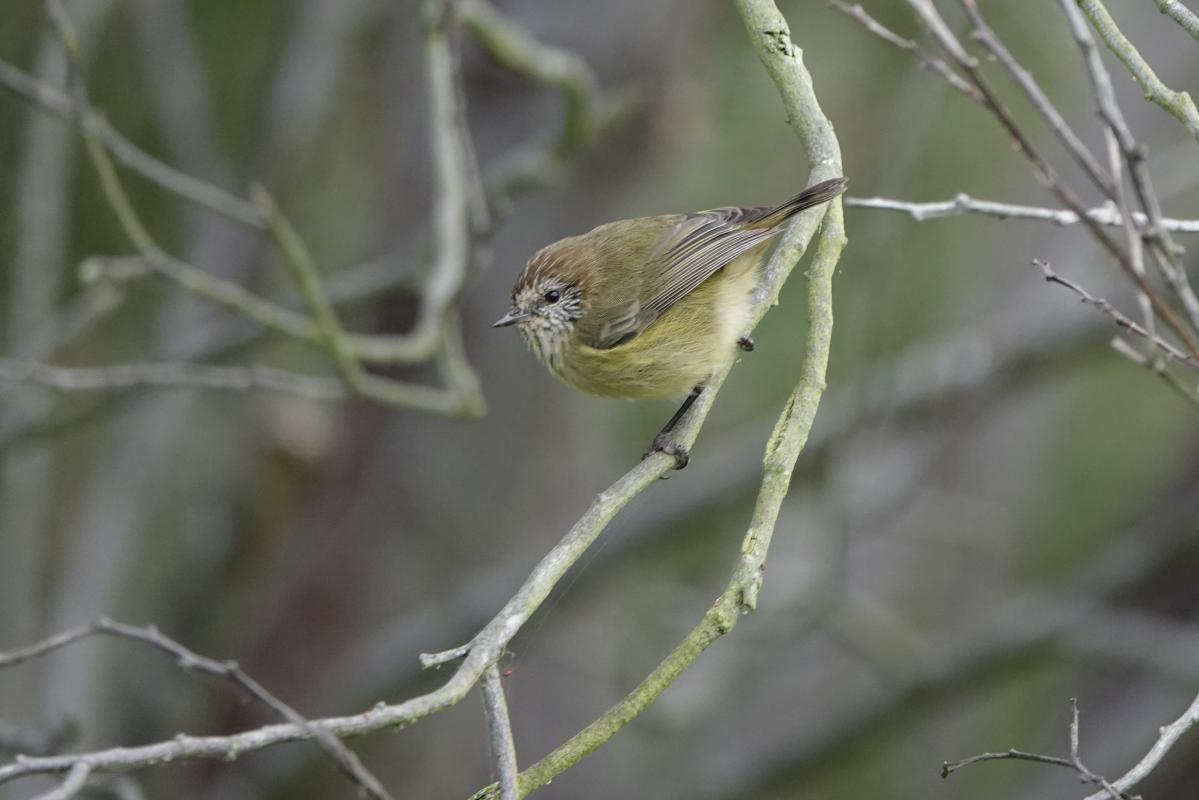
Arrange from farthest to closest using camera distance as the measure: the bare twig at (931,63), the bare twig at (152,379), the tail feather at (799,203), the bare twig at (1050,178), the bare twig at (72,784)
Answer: the bare twig at (152,379) < the tail feather at (799,203) < the bare twig at (931,63) < the bare twig at (1050,178) < the bare twig at (72,784)

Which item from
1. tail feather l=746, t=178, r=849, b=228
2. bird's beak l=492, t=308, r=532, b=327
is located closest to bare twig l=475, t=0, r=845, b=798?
tail feather l=746, t=178, r=849, b=228

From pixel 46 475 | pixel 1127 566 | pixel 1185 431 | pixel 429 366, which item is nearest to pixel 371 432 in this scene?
pixel 429 366

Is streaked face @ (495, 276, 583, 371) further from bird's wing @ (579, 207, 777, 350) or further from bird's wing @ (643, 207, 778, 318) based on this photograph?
bird's wing @ (643, 207, 778, 318)

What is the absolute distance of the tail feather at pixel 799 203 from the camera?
121 inches

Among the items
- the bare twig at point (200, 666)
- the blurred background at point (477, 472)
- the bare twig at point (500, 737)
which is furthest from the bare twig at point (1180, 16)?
the blurred background at point (477, 472)

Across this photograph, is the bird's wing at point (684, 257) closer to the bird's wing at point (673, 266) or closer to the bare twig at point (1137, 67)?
the bird's wing at point (673, 266)

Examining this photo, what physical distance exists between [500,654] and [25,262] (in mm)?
4031

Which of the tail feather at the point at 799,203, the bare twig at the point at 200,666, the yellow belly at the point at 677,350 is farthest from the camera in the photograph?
the yellow belly at the point at 677,350

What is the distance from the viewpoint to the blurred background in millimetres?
5637

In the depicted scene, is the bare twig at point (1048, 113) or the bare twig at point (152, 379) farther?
the bare twig at point (152, 379)

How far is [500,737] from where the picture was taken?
6.51 feet

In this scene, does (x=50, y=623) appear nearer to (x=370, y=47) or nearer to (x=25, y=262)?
(x=25, y=262)

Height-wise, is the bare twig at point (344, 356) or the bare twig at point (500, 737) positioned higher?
the bare twig at point (344, 356)

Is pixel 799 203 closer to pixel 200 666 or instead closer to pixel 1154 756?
pixel 1154 756
